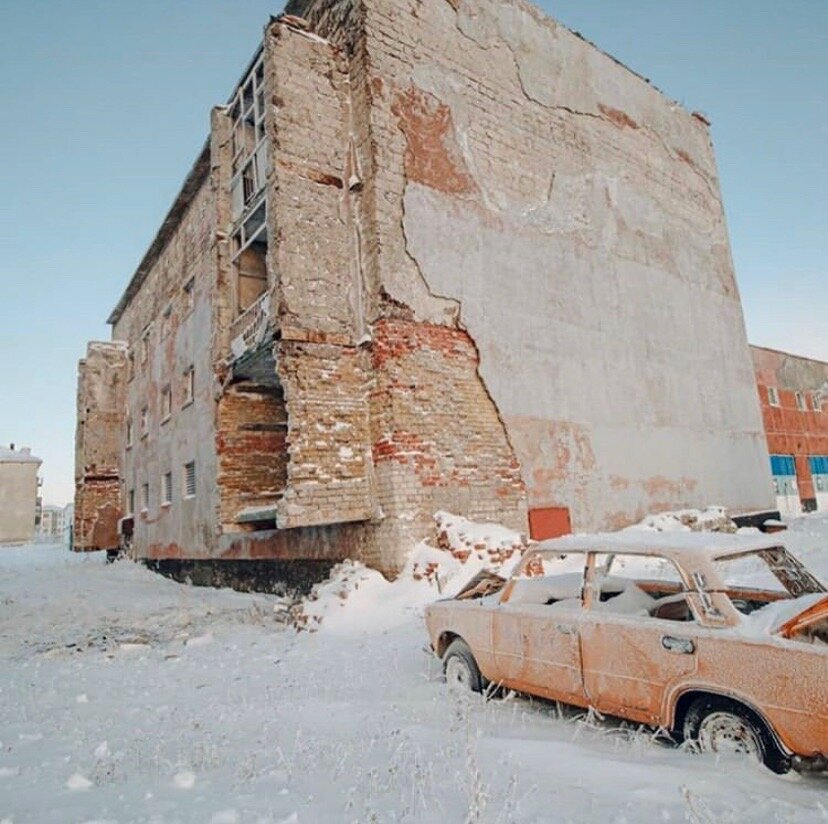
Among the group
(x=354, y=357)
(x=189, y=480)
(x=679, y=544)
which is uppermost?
(x=354, y=357)

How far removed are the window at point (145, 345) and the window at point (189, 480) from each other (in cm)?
576

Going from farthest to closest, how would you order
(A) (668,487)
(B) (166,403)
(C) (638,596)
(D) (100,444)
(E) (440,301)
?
(D) (100,444) < (B) (166,403) < (A) (668,487) < (E) (440,301) < (C) (638,596)

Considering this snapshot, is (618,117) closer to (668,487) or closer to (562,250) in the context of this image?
(562,250)

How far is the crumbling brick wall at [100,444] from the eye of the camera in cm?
2317

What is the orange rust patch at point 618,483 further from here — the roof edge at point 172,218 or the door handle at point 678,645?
the roof edge at point 172,218

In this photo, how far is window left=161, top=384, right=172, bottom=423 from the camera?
16.4 metres

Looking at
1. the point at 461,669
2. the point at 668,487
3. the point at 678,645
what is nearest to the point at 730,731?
the point at 678,645

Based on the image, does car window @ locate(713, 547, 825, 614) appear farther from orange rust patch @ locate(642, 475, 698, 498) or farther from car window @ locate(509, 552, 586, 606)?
orange rust patch @ locate(642, 475, 698, 498)

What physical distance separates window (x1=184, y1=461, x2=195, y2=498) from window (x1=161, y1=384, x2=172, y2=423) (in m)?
2.06

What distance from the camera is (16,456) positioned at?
52469 millimetres

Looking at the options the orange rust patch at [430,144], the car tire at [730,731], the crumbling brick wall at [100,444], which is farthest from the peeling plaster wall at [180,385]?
the car tire at [730,731]

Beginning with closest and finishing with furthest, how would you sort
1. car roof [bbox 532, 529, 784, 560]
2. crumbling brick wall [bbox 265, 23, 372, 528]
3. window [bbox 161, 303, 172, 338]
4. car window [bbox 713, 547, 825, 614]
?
car roof [bbox 532, 529, 784, 560], car window [bbox 713, 547, 825, 614], crumbling brick wall [bbox 265, 23, 372, 528], window [bbox 161, 303, 172, 338]

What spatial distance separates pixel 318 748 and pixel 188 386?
42.0 ft

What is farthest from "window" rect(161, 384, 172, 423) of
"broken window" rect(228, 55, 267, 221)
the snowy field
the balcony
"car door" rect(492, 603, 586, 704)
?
"car door" rect(492, 603, 586, 704)
